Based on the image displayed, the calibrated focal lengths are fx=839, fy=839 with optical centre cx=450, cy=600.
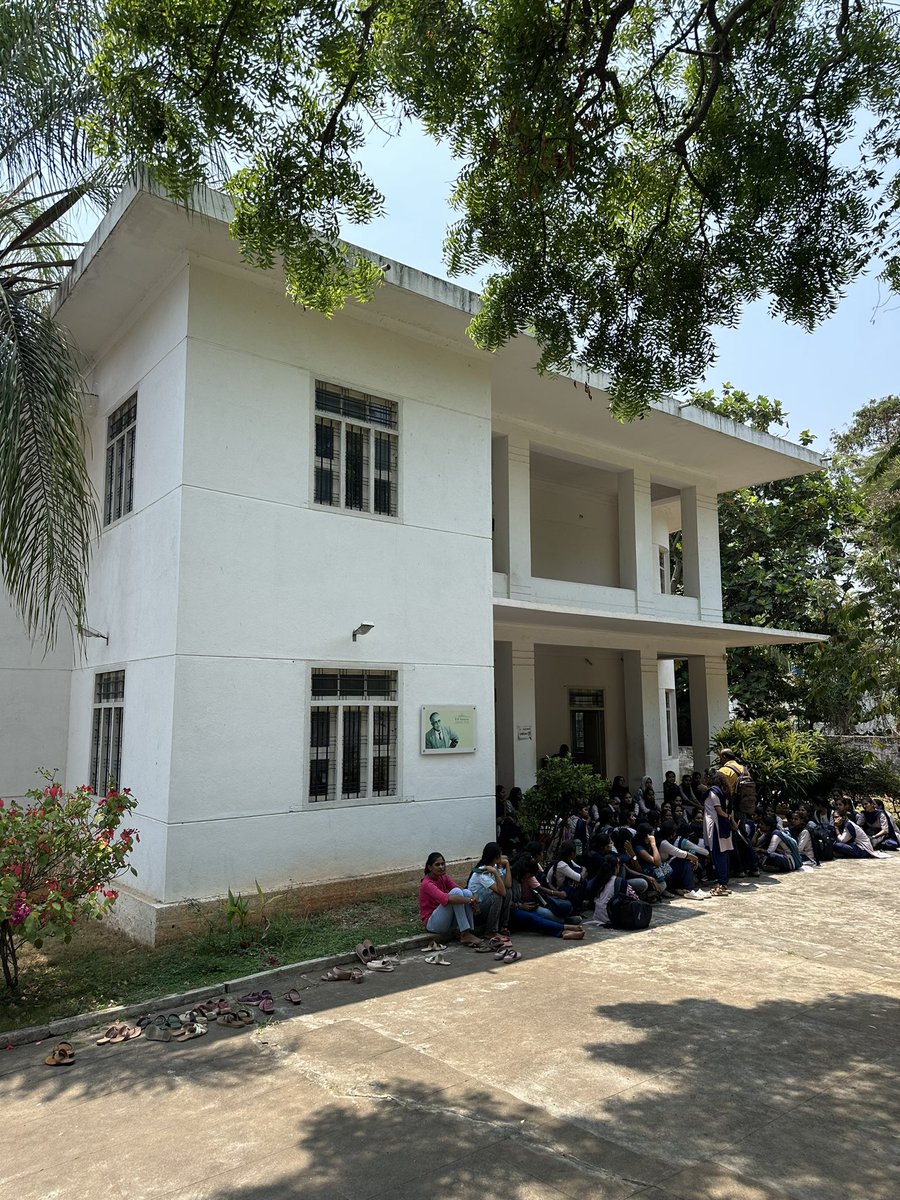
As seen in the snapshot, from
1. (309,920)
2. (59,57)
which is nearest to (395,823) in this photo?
(309,920)

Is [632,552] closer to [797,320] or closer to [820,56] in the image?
[797,320]

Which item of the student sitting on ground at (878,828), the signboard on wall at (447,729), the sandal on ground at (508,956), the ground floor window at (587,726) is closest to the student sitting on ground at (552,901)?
the sandal on ground at (508,956)

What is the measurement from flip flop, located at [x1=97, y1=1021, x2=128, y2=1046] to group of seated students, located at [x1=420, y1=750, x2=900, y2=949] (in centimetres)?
292

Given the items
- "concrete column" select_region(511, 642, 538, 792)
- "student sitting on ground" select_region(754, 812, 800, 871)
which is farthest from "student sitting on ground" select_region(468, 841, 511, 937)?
"student sitting on ground" select_region(754, 812, 800, 871)

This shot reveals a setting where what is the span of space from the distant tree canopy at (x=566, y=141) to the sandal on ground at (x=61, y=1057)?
570cm

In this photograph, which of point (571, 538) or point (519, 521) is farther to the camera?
point (571, 538)

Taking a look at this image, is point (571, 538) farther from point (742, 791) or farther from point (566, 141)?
point (566, 141)

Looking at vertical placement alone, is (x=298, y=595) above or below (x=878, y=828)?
A: above

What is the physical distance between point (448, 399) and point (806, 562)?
609 inches

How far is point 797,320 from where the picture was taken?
7055 mm

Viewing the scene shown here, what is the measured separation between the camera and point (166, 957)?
23.7ft

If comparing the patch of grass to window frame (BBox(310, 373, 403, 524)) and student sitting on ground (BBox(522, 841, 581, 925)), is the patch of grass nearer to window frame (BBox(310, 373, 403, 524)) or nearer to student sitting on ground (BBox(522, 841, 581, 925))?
student sitting on ground (BBox(522, 841, 581, 925))

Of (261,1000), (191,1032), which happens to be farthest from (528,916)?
(191,1032)

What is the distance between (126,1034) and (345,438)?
245 inches
